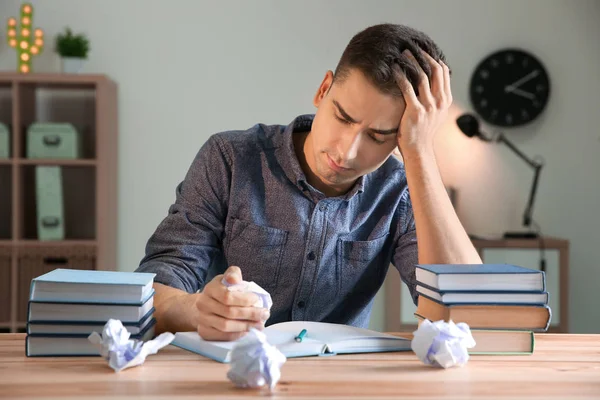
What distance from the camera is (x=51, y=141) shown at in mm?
3867

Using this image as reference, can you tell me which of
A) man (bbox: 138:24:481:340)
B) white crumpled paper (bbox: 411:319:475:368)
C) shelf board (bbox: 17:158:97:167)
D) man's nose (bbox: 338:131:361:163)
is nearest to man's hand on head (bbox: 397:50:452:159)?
man (bbox: 138:24:481:340)

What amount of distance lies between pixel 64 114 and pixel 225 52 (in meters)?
0.96

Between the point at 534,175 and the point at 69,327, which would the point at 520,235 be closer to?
the point at 534,175

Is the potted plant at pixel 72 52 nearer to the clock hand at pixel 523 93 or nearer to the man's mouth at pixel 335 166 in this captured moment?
the clock hand at pixel 523 93

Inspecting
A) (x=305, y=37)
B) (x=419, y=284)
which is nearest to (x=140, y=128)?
(x=305, y=37)

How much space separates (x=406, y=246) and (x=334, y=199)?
201 mm

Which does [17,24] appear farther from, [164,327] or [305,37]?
[164,327]

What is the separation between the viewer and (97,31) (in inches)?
163

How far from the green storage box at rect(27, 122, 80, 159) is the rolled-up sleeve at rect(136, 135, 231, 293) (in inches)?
91.2

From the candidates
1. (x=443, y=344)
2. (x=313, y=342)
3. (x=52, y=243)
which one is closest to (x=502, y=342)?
(x=443, y=344)

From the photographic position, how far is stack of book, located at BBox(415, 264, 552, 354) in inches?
45.3

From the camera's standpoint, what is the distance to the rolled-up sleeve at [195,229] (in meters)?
1.55

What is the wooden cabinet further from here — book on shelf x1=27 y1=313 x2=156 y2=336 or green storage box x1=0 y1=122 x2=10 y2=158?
book on shelf x1=27 y1=313 x2=156 y2=336

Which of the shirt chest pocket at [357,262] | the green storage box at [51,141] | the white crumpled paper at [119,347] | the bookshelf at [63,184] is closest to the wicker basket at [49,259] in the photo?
the bookshelf at [63,184]
